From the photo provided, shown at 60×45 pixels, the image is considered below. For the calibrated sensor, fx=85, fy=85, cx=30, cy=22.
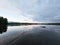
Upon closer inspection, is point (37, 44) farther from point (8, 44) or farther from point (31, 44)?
point (8, 44)

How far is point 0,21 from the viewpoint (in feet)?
313

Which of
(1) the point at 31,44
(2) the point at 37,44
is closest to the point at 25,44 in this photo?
(1) the point at 31,44

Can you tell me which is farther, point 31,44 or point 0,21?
point 0,21

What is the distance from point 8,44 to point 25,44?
421cm

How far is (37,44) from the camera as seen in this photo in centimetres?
2169

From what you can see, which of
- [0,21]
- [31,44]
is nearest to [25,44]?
[31,44]

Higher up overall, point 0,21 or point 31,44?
point 0,21

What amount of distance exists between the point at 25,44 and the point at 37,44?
3052mm

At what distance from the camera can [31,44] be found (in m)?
21.7

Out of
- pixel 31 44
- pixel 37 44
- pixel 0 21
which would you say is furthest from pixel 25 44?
pixel 0 21

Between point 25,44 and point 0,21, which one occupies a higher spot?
point 0,21

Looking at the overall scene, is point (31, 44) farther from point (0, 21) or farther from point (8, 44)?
point (0, 21)

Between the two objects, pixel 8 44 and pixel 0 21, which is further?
pixel 0 21

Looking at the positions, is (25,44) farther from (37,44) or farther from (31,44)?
(37,44)
